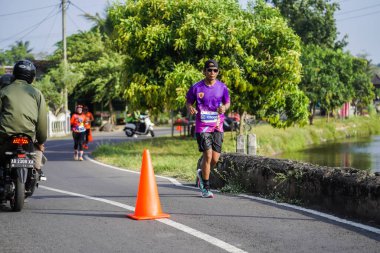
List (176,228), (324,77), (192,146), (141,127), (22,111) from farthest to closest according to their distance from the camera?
(324,77) → (141,127) → (192,146) → (22,111) → (176,228)

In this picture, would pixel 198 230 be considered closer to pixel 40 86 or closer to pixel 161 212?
pixel 161 212

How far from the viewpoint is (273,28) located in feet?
64.4

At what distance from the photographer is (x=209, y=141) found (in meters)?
8.65

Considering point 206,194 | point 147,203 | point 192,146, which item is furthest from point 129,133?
point 147,203

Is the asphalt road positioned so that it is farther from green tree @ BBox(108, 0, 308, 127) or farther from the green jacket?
green tree @ BBox(108, 0, 308, 127)

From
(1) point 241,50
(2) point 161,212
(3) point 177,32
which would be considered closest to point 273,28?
(1) point 241,50

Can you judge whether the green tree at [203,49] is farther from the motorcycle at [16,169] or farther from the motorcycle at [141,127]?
the motorcycle at [16,169]

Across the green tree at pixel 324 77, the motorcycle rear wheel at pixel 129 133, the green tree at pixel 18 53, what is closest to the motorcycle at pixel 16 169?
the motorcycle rear wheel at pixel 129 133

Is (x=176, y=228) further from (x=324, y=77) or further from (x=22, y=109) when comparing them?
(x=324, y=77)

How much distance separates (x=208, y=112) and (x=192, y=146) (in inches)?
578

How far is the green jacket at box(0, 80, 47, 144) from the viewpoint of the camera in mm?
7289

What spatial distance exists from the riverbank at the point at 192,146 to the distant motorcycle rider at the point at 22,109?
4359 mm

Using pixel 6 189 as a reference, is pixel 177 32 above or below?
above

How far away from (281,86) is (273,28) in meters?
2.08
